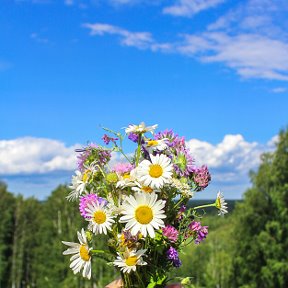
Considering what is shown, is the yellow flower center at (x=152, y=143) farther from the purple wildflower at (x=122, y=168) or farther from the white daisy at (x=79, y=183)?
the white daisy at (x=79, y=183)

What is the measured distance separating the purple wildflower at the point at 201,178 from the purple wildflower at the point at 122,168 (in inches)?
10.4

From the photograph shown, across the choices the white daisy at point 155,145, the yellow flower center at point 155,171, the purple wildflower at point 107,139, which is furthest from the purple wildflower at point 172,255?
the purple wildflower at point 107,139

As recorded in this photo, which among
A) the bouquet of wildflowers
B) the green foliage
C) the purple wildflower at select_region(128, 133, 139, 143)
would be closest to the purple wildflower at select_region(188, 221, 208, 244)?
the bouquet of wildflowers

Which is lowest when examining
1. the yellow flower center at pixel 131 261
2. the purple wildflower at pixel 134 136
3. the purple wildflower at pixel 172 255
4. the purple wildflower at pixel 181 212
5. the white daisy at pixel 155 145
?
the yellow flower center at pixel 131 261

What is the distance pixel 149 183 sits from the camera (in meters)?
2.16

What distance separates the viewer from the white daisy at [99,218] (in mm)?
2178

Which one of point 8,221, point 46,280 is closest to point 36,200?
point 8,221

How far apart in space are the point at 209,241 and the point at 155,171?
4684 centimetres

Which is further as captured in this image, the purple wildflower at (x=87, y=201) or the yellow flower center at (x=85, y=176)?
the yellow flower center at (x=85, y=176)

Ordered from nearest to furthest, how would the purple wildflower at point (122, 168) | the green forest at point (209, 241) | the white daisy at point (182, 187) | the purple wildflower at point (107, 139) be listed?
the white daisy at point (182, 187)
the purple wildflower at point (122, 168)
the purple wildflower at point (107, 139)
the green forest at point (209, 241)

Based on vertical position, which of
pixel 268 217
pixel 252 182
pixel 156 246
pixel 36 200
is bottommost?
pixel 156 246

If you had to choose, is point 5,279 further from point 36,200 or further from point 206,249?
point 206,249

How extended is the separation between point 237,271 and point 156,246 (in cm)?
1923

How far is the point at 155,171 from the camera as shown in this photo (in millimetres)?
2182
